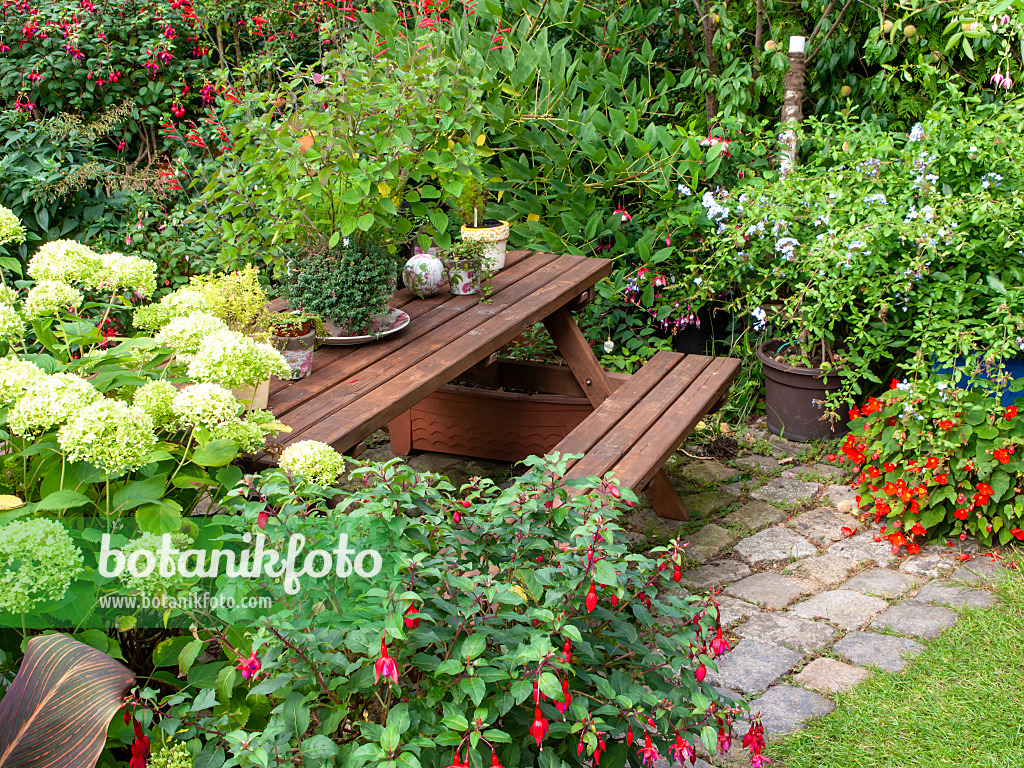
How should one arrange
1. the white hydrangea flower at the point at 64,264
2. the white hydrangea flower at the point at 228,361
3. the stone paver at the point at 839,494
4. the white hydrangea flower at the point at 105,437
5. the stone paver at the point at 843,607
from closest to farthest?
the white hydrangea flower at the point at 105,437 → the white hydrangea flower at the point at 228,361 → the white hydrangea flower at the point at 64,264 → the stone paver at the point at 843,607 → the stone paver at the point at 839,494

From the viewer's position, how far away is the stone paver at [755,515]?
363 centimetres

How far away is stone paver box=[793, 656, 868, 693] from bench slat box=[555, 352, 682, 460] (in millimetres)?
894

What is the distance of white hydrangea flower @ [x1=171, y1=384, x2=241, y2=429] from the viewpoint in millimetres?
1720

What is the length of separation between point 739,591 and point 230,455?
6.43ft

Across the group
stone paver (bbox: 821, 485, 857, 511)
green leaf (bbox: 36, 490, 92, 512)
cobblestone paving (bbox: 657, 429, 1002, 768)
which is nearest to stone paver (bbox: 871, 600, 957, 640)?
cobblestone paving (bbox: 657, 429, 1002, 768)

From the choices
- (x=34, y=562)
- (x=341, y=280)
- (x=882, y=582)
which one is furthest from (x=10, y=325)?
(x=882, y=582)

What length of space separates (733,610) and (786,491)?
3.28 feet

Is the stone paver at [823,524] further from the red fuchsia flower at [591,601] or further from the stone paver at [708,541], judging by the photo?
the red fuchsia flower at [591,601]

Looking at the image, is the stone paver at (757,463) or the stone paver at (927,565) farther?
the stone paver at (757,463)

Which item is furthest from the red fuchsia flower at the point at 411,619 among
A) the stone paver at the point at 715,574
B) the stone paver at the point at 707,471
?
the stone paver at the point at 707,471

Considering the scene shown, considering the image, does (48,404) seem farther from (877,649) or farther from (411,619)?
(877,649)

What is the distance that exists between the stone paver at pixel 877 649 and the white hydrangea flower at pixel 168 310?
2020 mm

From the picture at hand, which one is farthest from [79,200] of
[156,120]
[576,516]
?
[576,516]

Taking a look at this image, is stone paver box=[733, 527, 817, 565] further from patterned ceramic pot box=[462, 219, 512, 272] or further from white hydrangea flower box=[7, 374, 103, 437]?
white hydrangea flower box=[7, 374, 103, 437]
